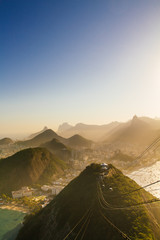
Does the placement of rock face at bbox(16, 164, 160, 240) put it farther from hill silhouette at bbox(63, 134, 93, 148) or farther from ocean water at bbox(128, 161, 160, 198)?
hill silhouette at bbox(63, 134, 93, 148)

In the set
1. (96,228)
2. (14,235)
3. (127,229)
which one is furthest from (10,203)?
(127,229)

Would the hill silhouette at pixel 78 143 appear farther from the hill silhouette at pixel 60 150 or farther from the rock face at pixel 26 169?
the rock face at pixel 26 169

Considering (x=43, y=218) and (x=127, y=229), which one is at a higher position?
(x=127, y=229)

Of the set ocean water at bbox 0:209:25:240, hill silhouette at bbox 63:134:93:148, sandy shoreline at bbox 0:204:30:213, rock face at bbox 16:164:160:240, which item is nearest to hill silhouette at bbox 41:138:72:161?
hill silhouette at bbox 63:134:93:148

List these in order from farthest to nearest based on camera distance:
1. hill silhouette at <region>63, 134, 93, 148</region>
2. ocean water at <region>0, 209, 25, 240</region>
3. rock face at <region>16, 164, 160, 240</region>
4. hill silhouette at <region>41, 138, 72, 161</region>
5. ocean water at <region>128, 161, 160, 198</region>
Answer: hill silhouette at <region>63, 134, 93, 148</region>, hill silhouette at <region>41, 138, 72, 161</region>, ocean water at <region>128, 161, 160, 198</region>, ocean water at <region>0, 209, 25, 240</region>, rock face at <region>16, 164, 160, 240</region>

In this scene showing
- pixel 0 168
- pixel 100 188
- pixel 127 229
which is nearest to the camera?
pixel 127 229

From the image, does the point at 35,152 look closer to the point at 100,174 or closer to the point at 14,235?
the point at 14,235

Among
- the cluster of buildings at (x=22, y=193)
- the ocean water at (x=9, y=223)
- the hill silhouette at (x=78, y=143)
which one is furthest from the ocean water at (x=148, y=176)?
the hill silhouette at (x=78, y=143)
